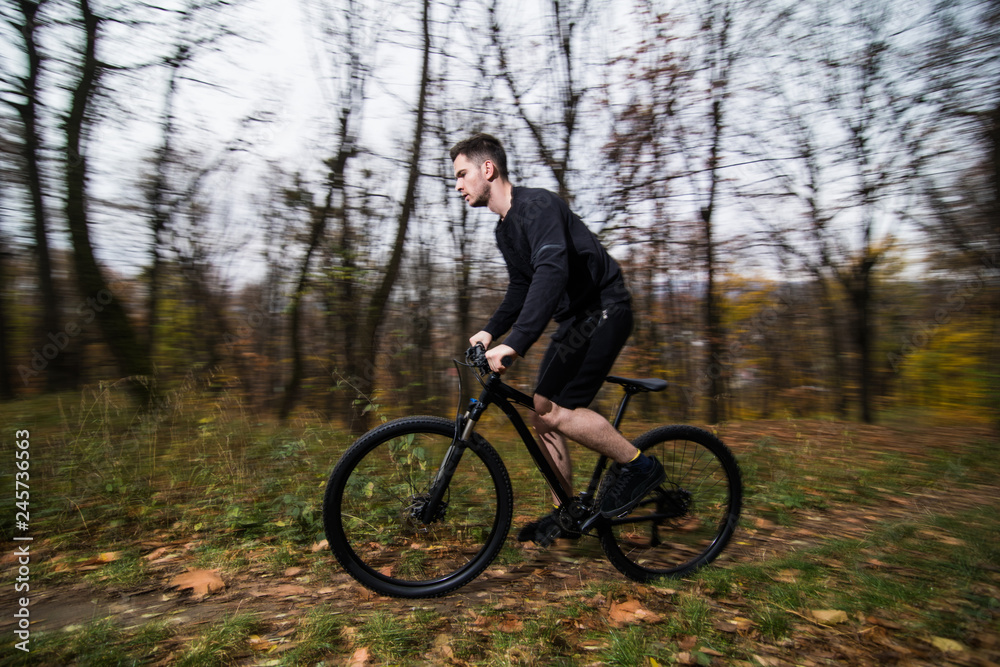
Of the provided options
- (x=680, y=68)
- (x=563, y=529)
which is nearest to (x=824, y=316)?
(x=680, y=68)

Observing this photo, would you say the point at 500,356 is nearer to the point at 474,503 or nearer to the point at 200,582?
the point at 474,503

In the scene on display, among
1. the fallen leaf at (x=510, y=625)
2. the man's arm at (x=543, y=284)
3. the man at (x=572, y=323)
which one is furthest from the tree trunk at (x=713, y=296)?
the fallen leaf at (x=510, y=625)

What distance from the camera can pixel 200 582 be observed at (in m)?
2.59

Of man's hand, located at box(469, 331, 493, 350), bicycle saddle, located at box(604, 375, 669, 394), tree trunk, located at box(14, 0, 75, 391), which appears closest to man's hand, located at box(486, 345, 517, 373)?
man's hand, located at box(469, 331, 493, 350)

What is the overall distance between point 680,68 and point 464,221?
137 inches

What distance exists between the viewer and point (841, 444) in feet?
19.8

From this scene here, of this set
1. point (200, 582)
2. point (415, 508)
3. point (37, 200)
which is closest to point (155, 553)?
point (200, 582)

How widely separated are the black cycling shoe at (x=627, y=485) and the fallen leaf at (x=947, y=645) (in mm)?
1143

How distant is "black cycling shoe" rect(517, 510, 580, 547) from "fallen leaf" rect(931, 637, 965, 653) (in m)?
1.39

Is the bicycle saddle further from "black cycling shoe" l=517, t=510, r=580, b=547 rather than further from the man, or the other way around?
"black cycling shoe" l=517, t=510, r=580, b=547

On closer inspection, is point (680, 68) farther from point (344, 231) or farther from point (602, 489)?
point (602, 489)

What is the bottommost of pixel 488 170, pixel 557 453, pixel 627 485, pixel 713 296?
pixel 627 485

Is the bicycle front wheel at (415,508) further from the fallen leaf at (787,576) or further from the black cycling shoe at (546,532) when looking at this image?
the fallen leaf at (787,576)

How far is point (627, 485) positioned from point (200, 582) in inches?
82.4
